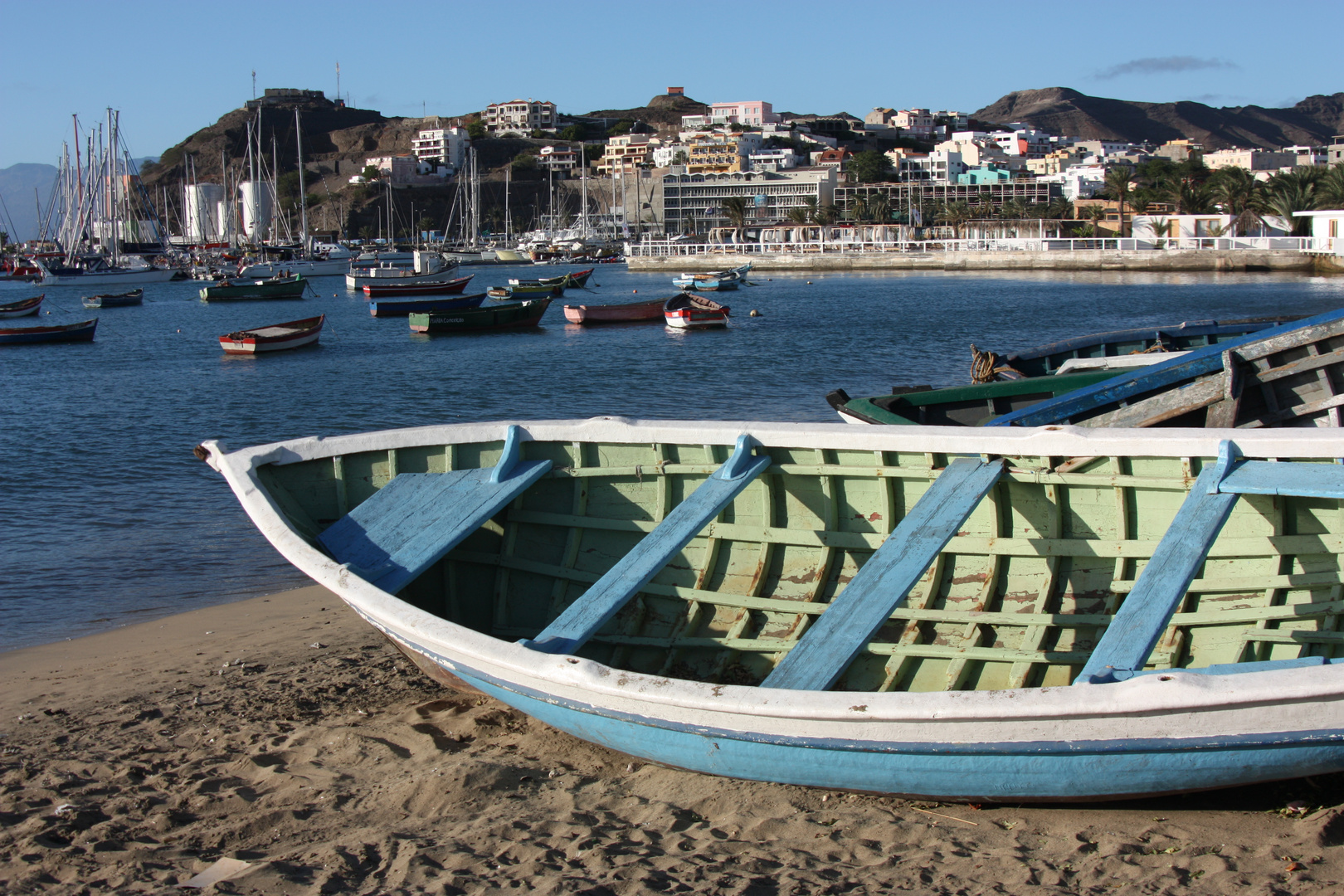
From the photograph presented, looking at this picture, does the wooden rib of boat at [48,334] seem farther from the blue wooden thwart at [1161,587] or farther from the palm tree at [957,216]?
the palm tree at [957,216]

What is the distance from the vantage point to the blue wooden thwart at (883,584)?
4184 millimetres

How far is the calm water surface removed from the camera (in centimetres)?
1048

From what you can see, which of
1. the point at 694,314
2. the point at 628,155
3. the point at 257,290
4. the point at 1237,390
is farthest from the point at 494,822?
the point at 628,155

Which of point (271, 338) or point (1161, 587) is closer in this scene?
point (1161, 587)

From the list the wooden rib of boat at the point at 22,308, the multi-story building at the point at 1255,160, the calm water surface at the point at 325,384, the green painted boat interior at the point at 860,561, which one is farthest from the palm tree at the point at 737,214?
the green painted boat interior at the point at 860,561

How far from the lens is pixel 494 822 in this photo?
179 inches

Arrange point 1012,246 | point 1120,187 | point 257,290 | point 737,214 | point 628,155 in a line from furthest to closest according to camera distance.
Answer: point 628,155 → point 737,214 → point 1120,187 → point 1012,246 → point 257,290

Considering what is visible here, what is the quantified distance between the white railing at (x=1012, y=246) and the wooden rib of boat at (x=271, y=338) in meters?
51.5

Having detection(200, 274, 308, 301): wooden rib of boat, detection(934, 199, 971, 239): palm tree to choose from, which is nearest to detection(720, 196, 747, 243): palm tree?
detection(934, 199, 971, 239): palm tree

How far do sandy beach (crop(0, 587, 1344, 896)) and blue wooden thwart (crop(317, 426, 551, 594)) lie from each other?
943 mm

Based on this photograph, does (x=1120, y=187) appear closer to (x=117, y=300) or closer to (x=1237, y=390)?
(x=117, y=300)

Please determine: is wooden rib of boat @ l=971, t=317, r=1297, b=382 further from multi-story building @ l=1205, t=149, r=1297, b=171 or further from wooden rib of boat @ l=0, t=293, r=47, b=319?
multi-story building @ l=1205, t=149, r=1297, b=171

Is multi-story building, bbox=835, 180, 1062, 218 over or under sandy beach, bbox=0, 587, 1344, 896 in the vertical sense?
over

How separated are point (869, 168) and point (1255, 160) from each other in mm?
56282
